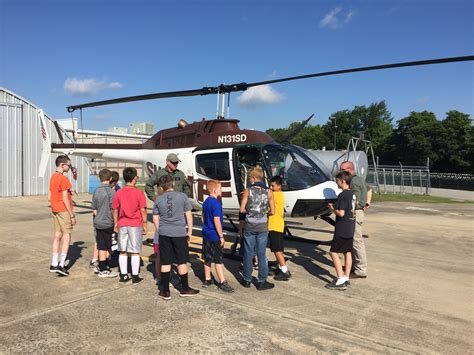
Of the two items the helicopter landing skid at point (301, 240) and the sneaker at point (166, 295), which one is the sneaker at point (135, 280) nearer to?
the sneaker at point (166, 295)

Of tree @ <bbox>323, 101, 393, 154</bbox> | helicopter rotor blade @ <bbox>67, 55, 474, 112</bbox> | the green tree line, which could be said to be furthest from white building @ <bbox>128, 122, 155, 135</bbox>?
tree @ <bbox>323, 101, 393, 154</bbox>

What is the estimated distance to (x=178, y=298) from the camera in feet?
15.8

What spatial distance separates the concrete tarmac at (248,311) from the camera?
3615 mm

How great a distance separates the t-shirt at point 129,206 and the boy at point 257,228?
151cm

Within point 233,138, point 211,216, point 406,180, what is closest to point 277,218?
point 211,216

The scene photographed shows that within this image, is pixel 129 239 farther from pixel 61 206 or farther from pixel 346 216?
pixel 346 216

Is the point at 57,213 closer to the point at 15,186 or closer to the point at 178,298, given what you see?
the point at 178,298

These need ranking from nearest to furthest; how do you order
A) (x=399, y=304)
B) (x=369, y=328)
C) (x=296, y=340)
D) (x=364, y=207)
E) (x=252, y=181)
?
(x=296, y=340), (x=369, y=328), (x=399, y=304), (x=252, y=181), (x=364, y=207)

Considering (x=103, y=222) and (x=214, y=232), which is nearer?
(x=214, y=232)

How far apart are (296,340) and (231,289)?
154cm

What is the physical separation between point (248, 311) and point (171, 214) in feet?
5.09

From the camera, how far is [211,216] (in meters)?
5.02

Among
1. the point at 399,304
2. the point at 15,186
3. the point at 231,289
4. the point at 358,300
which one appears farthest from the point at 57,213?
the point at 15,186

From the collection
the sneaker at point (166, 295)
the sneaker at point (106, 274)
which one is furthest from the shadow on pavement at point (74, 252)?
the sneaker at point (166, 295)
